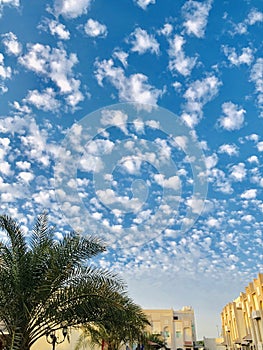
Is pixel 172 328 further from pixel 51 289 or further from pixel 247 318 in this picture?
pixel 51 289

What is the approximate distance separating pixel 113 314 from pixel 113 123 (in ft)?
15.3

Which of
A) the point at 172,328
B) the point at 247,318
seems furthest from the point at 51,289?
the point at 172,328

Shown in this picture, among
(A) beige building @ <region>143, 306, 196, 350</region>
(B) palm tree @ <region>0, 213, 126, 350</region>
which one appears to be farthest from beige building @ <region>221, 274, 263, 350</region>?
(B) palm tree @ <region>0, 213, 126, 350</region>

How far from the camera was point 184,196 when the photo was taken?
39.5 feet

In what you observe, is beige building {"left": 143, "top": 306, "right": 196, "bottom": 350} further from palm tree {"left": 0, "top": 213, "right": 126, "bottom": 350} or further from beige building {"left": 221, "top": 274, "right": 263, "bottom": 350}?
palm tree {"left": 0, "top": 213, "right": 126, "bottom": 350}

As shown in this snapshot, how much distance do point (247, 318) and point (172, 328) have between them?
2257 centimetres

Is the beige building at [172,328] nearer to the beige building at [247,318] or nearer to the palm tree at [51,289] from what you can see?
the beige building at [247,318]

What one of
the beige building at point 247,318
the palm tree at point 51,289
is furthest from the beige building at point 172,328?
the palm tree at point 51,289

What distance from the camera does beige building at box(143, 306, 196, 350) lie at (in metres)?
51.3

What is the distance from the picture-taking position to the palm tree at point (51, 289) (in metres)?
8.29

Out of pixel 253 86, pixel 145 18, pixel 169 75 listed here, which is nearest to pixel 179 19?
pixel 145 18

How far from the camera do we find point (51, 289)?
8.28m

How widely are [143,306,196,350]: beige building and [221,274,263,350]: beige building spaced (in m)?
11.0

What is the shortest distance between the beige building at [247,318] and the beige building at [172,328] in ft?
36.0
